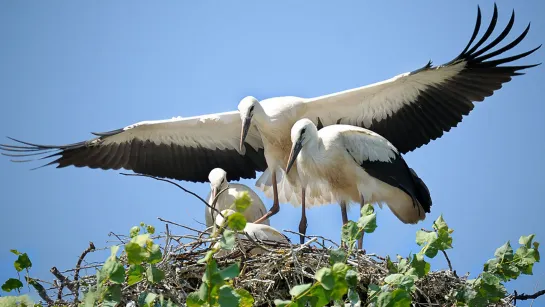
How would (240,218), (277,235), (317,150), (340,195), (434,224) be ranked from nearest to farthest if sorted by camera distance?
(240,218)
(434,224)
(277,235)
(317,150)
(340,195)

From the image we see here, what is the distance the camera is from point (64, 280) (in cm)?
625

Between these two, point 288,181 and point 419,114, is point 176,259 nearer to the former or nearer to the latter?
point 288,181

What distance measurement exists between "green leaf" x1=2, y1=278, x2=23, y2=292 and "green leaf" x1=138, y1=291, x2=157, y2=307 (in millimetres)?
1136

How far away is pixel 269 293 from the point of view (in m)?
6.16

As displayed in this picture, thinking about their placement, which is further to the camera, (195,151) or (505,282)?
(195,151)

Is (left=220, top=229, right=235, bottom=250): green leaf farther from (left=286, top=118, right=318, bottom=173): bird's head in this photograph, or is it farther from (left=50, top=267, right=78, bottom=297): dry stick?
(left=286, top=118, right=318, bottom=173): bird's head

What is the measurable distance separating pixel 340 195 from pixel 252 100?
1358mm

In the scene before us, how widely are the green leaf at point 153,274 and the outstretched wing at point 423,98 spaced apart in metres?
4.28

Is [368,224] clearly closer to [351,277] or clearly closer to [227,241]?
[351,277]

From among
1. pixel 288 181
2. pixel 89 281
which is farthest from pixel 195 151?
pixel 89 281

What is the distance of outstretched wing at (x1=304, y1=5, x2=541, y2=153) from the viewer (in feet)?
29.9

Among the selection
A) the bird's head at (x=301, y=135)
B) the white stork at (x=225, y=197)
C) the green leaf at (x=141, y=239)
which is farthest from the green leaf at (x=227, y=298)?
the white stork at (x=225, y=197)

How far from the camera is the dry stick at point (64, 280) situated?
6.23m

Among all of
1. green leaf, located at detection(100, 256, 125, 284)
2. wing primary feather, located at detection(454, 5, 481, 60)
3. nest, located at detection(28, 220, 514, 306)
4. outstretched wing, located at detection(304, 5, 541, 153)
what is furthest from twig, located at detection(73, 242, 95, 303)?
wing primary feather, located at detection(454, 5, 481, 60)
